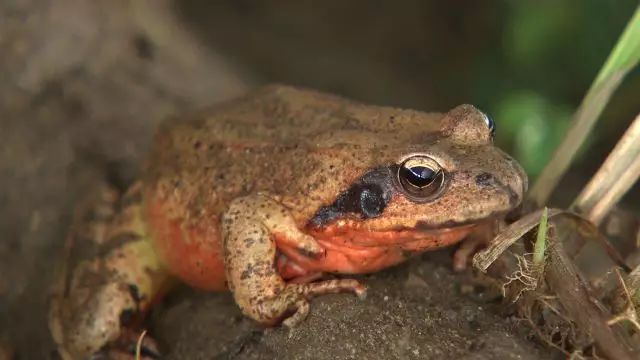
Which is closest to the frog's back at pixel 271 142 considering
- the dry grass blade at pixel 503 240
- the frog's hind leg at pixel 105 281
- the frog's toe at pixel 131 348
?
the frog's hind leg at pixel 105 281

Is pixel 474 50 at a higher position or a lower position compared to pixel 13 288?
higher

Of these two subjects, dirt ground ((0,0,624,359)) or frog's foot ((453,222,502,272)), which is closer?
dirt ground ((0,0,624,359))

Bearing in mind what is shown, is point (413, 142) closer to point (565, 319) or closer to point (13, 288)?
point (565, 319)

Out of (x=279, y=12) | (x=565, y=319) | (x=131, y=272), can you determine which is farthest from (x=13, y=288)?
(x=279, y=12)

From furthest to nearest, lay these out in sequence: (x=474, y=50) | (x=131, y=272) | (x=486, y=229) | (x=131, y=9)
A: (x=474, y=50) → (x=131, y=9) → (x=131, y=272) → (x=486, y=229)

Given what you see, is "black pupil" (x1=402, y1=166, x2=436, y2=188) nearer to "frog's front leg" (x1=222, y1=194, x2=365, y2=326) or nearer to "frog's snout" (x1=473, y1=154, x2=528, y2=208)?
"frog's snout" (x1=473, y1=154, x2=528, y2=208)

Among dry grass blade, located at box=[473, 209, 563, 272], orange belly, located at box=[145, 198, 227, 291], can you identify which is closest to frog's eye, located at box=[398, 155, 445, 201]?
dry grass blade, located at box=[473, 209, 563, 272]

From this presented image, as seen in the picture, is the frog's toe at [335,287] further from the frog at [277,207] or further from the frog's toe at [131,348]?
the frog's toe at [131,348]
